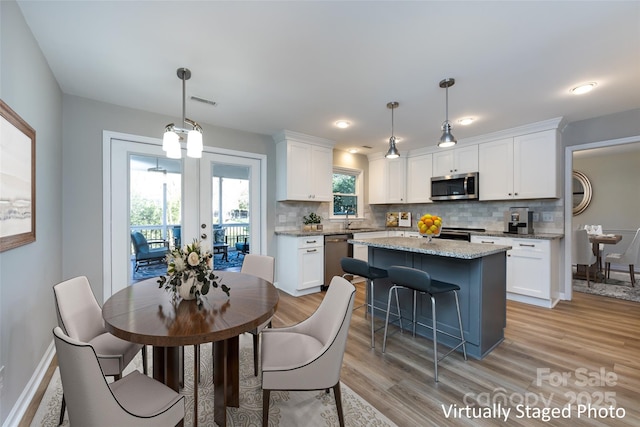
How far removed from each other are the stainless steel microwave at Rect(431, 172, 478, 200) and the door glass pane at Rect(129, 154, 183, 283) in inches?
158

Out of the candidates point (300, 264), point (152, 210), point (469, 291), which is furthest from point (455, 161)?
point (152, 210)

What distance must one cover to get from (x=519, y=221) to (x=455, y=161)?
1335 mm

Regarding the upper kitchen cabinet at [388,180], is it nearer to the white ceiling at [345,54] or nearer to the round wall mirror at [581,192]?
the white ceiling at [345,54]

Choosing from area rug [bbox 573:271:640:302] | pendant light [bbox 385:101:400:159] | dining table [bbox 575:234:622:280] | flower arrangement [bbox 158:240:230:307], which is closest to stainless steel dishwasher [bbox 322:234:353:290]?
pendant light [bbox 385:101:400:159]

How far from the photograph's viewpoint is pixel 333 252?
4.35 metres

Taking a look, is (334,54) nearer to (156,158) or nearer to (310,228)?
(156,158)

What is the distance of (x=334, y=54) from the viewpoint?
209 centimetres

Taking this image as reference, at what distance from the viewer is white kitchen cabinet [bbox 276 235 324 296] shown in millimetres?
3976

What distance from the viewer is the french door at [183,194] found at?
Answer: 3.01 metres

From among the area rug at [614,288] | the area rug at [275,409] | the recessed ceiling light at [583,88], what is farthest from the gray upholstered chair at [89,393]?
the area rug at [614,288]

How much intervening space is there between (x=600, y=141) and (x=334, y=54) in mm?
3706

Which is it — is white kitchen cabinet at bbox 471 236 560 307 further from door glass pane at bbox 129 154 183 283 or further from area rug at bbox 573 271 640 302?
door glass pane at bbox 129 154 183 283

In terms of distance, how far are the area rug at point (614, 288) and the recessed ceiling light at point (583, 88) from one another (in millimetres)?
3093

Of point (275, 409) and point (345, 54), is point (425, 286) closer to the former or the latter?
point (275, 409)
